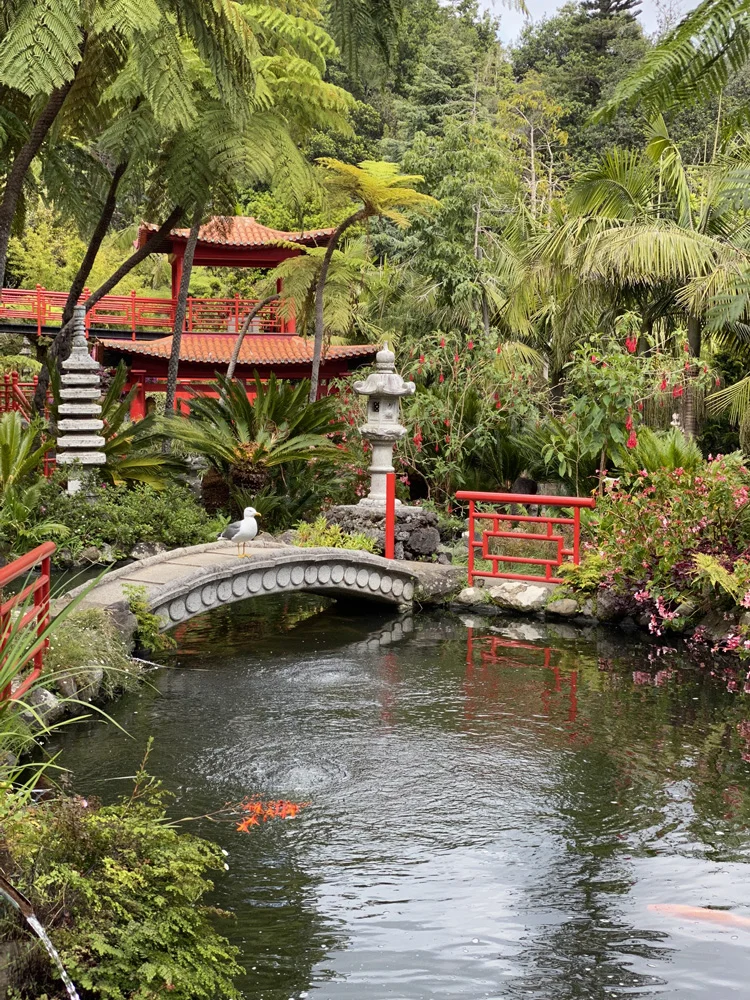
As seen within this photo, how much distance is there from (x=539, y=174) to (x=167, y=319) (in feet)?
40.8

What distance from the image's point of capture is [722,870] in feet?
18.8

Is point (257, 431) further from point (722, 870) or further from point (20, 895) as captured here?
point (20, 895)

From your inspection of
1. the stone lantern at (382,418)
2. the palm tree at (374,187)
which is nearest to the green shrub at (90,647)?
the stone lantern at (382,418)

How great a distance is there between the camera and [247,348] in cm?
2317

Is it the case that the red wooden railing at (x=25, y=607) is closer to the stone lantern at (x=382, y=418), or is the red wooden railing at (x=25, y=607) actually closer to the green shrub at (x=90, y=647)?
the green shrub at (x=90, y=647)

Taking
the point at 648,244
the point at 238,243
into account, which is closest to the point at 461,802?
the point at 648,244

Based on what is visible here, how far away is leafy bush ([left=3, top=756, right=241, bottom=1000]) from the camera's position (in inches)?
144

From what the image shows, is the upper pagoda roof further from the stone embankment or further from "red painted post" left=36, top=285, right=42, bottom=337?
the stone embankment

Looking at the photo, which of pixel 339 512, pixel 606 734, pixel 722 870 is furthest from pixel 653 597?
pixel 722 870

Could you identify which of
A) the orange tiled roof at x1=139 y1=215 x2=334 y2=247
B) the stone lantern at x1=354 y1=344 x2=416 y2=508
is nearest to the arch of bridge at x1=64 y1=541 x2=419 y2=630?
the stone lantern at x1=354 y1=344 x2=416 y2=508

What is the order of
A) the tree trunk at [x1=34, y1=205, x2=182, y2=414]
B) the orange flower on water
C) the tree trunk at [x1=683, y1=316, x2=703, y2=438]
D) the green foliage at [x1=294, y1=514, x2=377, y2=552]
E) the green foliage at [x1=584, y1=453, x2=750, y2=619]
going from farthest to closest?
the tree trunk at [x1=683, y1=316, x2=703, y2=438] < the tree trunk at [x1=34, y1=205, x2=182, y2=414] < the green foliage at [x1=294, y1=514, x2=377, y2=552] < the green foliage at [x1=584, y1=453, x2=750, y2=619] < the orange flower on water

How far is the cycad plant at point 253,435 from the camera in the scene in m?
13.8

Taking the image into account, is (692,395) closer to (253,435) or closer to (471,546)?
(471,546)

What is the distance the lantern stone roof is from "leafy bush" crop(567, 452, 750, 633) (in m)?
10.9
